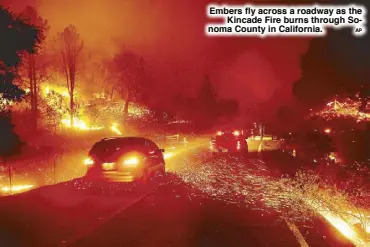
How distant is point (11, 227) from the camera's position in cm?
793

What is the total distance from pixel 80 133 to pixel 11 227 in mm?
28947

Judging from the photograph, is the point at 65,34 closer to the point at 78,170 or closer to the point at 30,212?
the point at 78,170

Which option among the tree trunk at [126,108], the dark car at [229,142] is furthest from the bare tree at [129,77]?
the dark car at [229,142]

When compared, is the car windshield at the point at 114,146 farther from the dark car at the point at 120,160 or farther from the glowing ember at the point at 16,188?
the glowing ember at the point at 16,188

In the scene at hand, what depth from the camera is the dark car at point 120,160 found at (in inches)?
487

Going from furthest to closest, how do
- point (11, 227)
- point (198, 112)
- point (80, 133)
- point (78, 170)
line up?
point (198, 112)
point (80, 133)
point (78, 170)
point (11, 227)

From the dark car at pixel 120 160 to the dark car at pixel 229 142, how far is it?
551 inches

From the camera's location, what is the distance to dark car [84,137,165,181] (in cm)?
1238

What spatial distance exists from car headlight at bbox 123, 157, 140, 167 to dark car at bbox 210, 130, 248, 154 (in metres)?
15.0

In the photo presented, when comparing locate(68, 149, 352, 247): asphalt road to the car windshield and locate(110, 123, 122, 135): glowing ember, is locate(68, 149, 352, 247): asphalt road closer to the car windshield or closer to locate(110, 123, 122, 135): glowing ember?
the car windshield

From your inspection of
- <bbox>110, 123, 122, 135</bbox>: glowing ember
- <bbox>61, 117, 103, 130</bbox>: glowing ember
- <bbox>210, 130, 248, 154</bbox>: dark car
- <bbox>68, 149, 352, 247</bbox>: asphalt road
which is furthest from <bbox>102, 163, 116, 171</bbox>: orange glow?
<bbox>110, 123, 122, 135</bbox>: glowing ember

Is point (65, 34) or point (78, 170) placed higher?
point (65, 34)

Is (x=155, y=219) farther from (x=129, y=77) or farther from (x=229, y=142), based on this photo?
(x=129, y=77)

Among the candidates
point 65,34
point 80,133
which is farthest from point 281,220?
point 65,34
